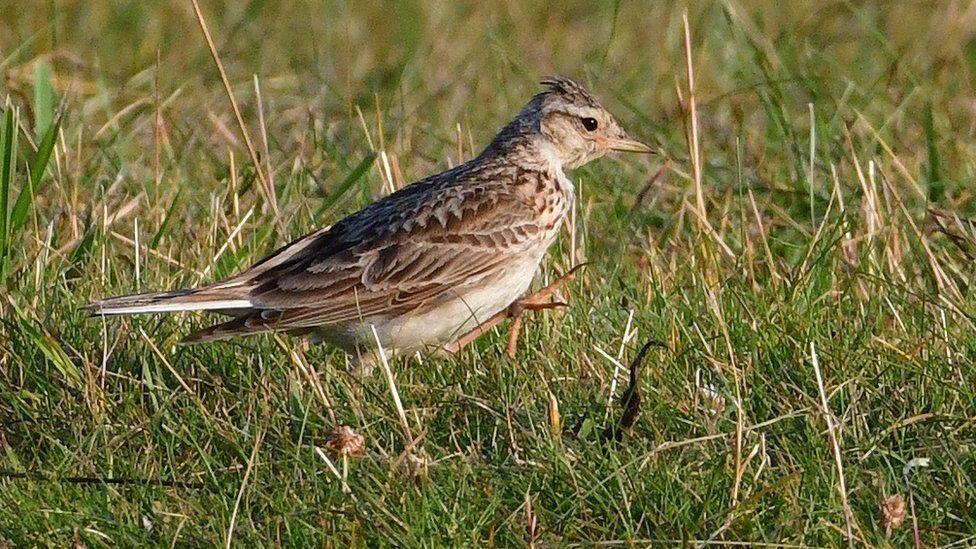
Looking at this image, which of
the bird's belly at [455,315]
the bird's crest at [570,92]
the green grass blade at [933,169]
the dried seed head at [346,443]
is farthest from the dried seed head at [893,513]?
the green grass blade at [933,169]

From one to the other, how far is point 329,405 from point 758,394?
1182 millimetres

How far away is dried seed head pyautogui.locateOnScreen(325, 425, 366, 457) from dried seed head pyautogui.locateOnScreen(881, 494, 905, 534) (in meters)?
1.32

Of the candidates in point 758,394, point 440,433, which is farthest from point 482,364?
point 758,394

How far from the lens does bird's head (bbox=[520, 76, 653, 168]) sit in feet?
20.3

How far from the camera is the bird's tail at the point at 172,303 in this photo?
16.2 ft

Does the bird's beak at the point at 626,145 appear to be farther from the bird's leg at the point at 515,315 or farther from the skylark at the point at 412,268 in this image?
the bird's leg at the point at 515,315

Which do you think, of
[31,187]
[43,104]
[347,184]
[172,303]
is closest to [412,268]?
[172,303]

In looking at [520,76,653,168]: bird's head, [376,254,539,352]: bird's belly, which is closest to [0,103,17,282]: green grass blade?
[376,254,539,352]: bird's belly

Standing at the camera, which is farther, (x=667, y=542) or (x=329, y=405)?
(x=329, y=405)

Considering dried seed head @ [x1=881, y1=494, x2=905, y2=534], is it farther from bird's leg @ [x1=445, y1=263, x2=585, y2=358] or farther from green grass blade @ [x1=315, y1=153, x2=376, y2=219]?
green grass blade @ [x1=315, y1=153, x2=376, y2=219]

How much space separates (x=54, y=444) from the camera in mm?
4562

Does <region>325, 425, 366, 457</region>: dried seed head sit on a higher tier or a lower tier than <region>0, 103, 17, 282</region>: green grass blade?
lower

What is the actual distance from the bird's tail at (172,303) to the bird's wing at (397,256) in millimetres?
57

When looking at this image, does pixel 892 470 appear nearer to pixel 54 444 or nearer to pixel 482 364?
pixel 482 364
